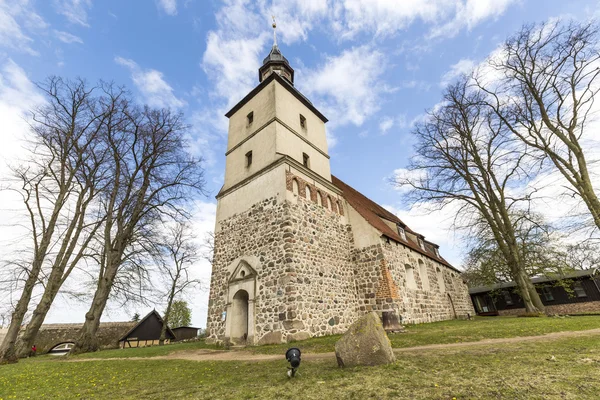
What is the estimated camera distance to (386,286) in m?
13.0

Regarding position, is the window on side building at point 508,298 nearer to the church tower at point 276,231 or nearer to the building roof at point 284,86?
the church tower at point 276,231

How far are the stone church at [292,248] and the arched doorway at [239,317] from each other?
5 cm

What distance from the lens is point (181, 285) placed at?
2716cm

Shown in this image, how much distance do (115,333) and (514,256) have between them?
120 feet

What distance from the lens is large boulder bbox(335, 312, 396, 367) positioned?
197 inches

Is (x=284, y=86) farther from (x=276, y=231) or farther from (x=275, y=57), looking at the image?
(x=276, y=231)

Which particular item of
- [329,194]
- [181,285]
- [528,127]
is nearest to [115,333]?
[181,285]

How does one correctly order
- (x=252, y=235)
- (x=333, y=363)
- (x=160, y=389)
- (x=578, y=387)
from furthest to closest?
(x=252, y=235), (x=333, y=363), (x=160, y=389), (x=578, y=387)

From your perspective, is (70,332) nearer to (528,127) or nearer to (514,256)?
(514,256)

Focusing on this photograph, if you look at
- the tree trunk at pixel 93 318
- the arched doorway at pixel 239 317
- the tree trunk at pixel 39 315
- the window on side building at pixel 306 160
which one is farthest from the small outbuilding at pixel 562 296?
the tree trunk at pixel 39 315

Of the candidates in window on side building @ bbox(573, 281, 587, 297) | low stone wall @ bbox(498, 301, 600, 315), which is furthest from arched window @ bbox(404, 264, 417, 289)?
window on side building @ bbox(573, 281, 587, 297)

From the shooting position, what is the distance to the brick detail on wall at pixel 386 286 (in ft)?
41.9

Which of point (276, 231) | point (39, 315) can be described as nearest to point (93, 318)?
point (39, 315)

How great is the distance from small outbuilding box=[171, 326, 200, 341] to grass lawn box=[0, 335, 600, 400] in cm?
3194
